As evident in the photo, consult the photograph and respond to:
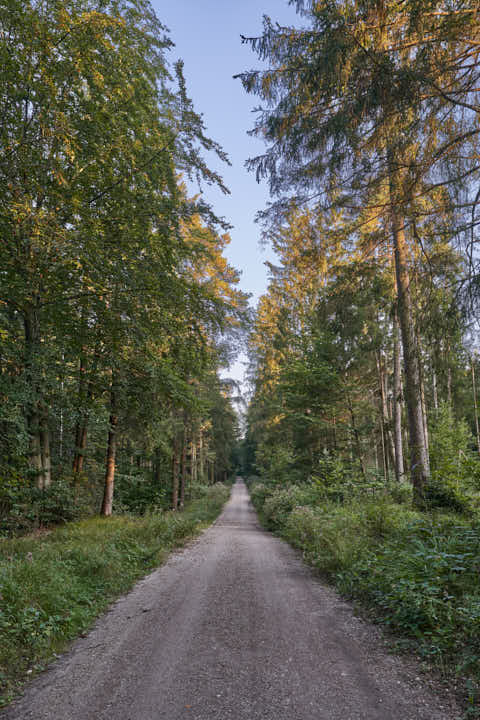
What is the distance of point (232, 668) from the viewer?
10.8 feet

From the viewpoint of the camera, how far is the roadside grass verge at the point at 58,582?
11.7 ft

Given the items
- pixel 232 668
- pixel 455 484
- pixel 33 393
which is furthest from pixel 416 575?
pixel 33 393

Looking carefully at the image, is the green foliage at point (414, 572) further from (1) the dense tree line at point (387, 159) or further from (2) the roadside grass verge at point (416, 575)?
(1) the dense tree line at point (387, 159)

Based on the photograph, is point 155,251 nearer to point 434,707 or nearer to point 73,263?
point 73,263

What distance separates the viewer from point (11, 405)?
6133 mm

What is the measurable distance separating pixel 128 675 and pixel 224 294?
44.4 ft

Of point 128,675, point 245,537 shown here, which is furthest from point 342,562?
point 245,537

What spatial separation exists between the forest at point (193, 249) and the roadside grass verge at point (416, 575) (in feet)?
0.11

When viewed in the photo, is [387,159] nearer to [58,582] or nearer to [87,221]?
[87,221]

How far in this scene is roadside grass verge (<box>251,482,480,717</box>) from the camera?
340 cm

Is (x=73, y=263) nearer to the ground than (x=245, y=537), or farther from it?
farther from it

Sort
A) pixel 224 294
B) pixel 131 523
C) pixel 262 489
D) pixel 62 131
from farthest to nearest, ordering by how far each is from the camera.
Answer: pixel 262 489 → pixel 224 294 → pixel 131 523 → pixel 62 131

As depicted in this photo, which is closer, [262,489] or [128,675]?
[128,675]

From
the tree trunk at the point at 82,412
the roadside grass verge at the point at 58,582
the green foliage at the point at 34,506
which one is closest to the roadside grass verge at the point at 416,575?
the roadside grass verge at the point at 58,582
